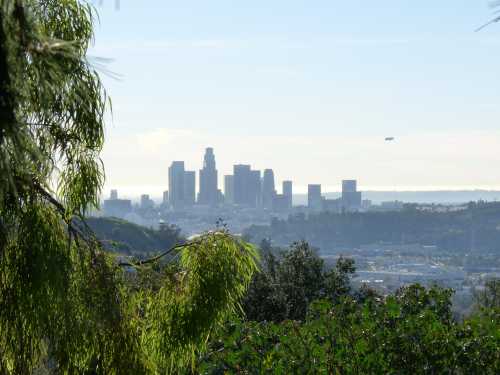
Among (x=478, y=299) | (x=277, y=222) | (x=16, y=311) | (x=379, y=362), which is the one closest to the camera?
(x=16, y=311)

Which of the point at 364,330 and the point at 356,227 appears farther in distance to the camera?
the point at 356,227

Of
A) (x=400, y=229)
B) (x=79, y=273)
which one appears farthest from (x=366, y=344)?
(x=400, y=229)

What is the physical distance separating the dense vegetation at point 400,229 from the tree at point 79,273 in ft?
538

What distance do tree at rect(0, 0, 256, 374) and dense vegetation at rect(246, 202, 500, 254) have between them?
16400 centimetres

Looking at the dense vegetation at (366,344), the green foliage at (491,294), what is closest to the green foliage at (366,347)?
the dense vegetation at (366,344)

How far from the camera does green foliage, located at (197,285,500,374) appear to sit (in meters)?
5.78

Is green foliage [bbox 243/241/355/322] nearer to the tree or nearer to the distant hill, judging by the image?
the tree

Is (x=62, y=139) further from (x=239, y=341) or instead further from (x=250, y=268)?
(x=239, y=341)

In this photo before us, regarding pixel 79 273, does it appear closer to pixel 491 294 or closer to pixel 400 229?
pixel 491 294

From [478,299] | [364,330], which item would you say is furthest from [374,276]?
[364,330]

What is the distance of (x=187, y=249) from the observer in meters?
3.70

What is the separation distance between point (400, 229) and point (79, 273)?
180318mm

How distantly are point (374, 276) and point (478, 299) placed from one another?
11100 centimetres

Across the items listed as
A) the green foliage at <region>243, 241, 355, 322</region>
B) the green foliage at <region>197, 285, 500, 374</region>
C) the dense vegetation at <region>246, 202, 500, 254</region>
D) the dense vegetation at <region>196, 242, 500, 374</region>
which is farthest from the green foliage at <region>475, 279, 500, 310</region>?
the dense vegetation at <region>246, 202, 500, 254</region>
